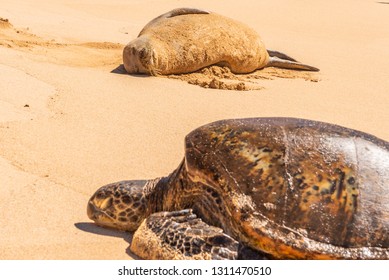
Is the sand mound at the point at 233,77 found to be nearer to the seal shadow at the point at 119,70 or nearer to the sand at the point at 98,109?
the sand at the point at 98,109

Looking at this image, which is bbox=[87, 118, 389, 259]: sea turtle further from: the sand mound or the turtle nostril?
the sand mound

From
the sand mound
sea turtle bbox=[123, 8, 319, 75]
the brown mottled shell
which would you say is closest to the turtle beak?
the brown mottled shell

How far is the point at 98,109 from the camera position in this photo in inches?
239

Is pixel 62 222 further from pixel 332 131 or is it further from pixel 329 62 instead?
pixel 329 62

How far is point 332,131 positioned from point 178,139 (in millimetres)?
2379

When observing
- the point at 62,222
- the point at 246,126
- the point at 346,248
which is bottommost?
the point at 62,222

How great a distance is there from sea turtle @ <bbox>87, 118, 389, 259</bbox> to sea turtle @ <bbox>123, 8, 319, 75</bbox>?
15.7 ft

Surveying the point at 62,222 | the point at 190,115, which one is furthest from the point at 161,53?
the point at 62,222

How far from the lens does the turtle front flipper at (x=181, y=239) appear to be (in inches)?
115

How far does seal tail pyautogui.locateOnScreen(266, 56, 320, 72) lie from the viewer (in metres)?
9.20

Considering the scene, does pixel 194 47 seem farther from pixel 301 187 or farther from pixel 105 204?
pixel 301 187

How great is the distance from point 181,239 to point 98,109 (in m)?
3.34

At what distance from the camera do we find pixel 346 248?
2799 millimetres

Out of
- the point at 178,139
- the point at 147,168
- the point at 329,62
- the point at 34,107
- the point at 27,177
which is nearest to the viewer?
the point at 27,177
